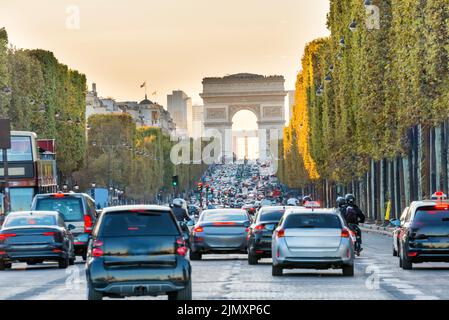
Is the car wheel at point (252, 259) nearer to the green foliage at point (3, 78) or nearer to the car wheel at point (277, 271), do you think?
the car wheel at point (277, 271)

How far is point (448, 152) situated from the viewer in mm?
66188

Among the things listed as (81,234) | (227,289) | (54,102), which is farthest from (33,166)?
(54,102)

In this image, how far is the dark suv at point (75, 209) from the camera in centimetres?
4616

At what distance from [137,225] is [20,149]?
3831 centimetres

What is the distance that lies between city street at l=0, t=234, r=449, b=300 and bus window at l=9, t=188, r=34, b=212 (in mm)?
18006

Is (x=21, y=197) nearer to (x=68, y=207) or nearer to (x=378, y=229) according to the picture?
(x=68, y=207)

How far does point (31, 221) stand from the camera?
41469 millimetres

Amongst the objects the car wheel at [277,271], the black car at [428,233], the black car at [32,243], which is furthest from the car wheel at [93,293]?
the black car at [32,243]

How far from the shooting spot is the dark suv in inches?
1817

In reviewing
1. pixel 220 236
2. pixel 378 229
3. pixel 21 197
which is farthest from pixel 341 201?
pixel 378 229

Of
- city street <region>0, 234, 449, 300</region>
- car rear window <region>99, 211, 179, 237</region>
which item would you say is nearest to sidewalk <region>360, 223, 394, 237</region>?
city street <region>0, 234, 449, 300</region>

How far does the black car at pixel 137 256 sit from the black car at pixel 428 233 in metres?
13.5
